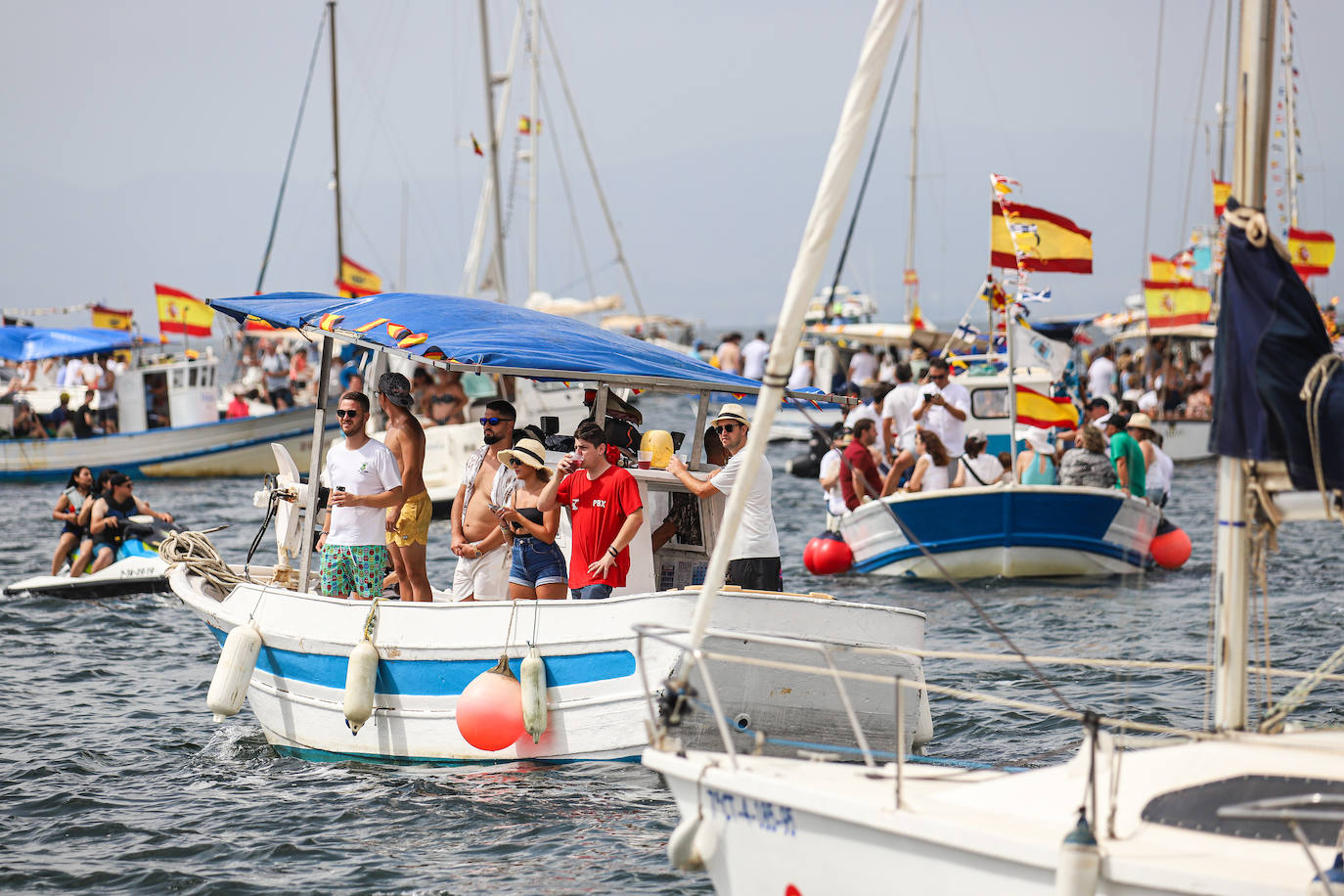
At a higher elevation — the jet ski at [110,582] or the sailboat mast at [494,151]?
the sailboat mast at [494,151]

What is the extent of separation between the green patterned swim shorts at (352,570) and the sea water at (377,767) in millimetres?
1147

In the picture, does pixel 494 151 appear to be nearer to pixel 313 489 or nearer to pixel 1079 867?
pixel 313 489

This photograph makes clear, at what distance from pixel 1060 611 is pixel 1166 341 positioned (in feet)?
81.5

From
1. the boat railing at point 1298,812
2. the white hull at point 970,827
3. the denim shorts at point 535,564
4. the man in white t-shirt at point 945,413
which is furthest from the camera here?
the man in white t-shirt at point 945,413

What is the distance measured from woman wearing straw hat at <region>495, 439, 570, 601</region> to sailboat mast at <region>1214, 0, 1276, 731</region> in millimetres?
4291

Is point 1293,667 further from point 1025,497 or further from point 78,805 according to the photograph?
point 78,805

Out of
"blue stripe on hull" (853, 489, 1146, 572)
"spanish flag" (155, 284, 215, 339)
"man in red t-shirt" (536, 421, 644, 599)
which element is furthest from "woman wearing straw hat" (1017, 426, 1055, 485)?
"spanish flag" (155, 284, 215, 339)

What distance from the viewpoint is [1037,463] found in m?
16.5

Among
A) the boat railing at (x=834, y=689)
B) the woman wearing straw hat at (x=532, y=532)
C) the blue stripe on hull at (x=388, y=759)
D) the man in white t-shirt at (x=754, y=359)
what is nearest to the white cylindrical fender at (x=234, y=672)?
the blue stripe on hull at (x=388, y=759)

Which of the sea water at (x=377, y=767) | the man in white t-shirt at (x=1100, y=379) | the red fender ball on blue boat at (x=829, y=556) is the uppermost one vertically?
the man in white t-shirt at (x=1100, y=379)

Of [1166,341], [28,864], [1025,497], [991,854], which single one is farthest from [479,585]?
[1166,341]

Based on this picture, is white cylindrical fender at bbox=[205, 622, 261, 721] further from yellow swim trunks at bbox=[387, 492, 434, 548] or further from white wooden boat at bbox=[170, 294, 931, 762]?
yellow swim trunks at bbox=[387, 492, 434, 548]

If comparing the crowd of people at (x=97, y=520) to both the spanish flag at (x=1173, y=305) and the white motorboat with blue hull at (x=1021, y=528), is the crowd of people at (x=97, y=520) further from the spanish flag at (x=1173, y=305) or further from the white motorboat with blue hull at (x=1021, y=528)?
the spanish flag at (x=1173, y=305)

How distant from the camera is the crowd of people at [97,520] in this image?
1638 centimetres
